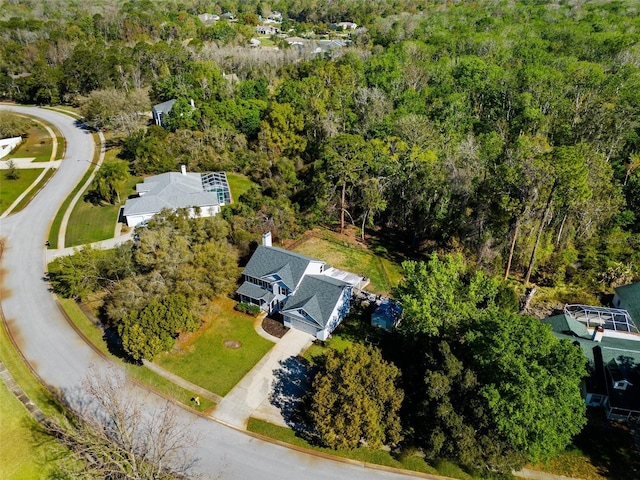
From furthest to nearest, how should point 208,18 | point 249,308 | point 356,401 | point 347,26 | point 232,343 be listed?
point 208,18 → point 347,26 → point 249,308 → point 232,343 → point 356,401

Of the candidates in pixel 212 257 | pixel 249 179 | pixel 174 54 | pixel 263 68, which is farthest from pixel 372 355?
pixel 174 54

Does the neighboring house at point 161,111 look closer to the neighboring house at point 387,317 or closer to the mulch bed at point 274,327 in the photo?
the mulch bed at point 274,327

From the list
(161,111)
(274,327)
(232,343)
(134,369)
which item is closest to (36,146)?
(161,111)

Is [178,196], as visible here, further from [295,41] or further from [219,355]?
[295,41]

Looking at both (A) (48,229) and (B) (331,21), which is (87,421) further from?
(B) (331,21)

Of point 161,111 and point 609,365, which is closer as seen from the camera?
point 609,365

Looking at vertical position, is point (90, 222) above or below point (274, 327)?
above

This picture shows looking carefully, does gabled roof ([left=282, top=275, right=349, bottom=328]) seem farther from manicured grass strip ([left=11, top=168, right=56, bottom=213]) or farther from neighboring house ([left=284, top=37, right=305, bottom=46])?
neighboring house ([left=284, top=37, right=305, bottom=46])
